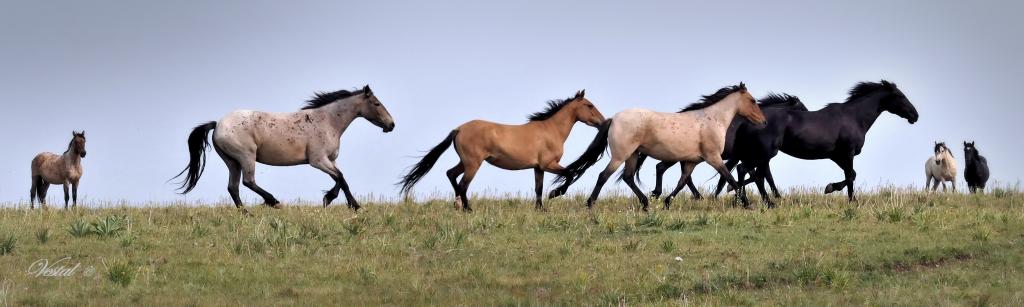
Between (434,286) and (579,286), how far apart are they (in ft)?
4.41

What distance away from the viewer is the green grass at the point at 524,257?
1084cm

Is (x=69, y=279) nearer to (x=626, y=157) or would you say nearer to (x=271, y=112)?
(x=271, y=112)

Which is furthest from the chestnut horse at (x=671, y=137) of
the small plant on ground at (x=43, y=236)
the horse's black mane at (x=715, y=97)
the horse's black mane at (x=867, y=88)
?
the small plant on ground at (x=43, y=236)

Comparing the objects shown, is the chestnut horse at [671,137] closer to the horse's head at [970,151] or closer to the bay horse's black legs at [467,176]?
the bay horse's black legs at [467,176]

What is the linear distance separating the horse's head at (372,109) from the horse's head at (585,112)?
279cm

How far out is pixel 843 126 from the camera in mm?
19219

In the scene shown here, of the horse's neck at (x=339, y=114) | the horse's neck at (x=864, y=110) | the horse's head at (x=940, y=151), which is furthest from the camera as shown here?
the horse's head at (x=940, y=151)

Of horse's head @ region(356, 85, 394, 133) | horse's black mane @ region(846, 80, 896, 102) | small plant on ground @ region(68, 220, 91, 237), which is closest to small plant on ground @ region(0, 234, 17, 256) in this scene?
small plant on ground @ region(68, 220, 91, 237)

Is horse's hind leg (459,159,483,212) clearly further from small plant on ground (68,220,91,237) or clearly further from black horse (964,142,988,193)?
black horse (964,142,988,193)

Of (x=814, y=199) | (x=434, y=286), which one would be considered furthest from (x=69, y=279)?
(x=814, y=199)

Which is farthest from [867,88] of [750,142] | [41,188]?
[41,188]

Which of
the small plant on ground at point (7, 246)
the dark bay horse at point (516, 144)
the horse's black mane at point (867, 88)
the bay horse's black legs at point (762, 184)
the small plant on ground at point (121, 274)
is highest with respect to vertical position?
the horse's black mane at point (867, 88)

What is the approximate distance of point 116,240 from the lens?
13805 mm
